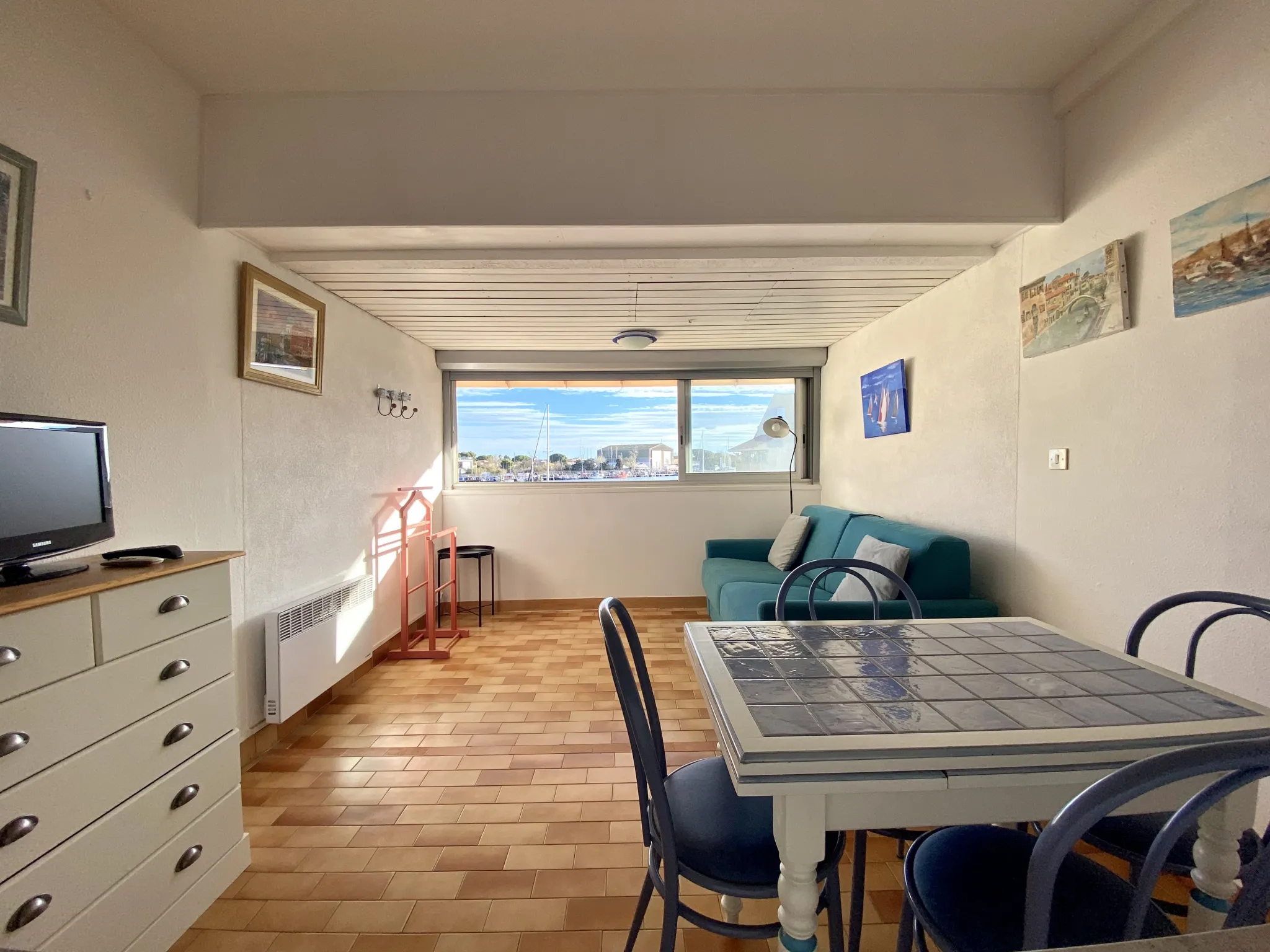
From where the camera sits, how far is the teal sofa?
2217 mm

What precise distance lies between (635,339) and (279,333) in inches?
83.6

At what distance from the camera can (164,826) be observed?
140cm

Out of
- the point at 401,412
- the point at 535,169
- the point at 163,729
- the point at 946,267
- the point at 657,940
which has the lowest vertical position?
the point at 657,940

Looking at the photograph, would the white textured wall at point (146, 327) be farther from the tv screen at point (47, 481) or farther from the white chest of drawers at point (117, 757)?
the white chest of drawers at point (117, 757)

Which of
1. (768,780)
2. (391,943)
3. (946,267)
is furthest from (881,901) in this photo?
(946,267)

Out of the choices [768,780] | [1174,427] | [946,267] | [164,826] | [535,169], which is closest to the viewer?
[768,780]

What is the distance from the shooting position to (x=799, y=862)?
897 mm

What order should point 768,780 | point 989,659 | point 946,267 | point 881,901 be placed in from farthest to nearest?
point 946,267
point 881,901
point 989,659
point 768,780

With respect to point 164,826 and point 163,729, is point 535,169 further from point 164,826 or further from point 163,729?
point 164,826

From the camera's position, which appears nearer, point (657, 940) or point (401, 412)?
point (657, 940)

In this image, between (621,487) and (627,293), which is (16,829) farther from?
(621,487)

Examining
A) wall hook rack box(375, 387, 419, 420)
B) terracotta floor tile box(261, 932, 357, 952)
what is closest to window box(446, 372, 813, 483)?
wall hook rack box(375, 387, 419, 420)

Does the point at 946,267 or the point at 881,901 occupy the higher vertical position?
the point at 946,267

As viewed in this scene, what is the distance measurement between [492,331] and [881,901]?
145 inches
